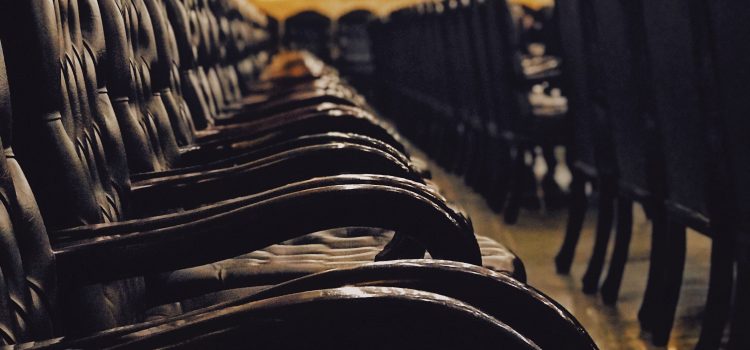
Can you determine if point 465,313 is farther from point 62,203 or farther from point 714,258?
point 714,258

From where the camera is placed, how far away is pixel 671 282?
219cm

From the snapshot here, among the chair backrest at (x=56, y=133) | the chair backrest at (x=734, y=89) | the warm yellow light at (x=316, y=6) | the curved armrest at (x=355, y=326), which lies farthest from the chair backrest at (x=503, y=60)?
the warm yellow light at (x=316, y=6)

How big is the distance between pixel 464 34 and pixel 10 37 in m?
3.66

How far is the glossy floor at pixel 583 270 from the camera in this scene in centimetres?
229

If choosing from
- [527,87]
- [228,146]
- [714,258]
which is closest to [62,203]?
[228,146]

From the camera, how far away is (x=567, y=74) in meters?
3.00

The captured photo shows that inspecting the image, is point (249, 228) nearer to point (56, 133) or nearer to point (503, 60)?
point (56, 133)

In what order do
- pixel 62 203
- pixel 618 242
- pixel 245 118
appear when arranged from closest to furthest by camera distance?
1. pixel 62 203
2. pixel 245 118
3. pixel 618 242

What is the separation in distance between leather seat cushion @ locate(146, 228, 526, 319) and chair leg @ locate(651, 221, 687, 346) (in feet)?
2.71

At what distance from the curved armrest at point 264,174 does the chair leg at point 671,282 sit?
1.03 meters

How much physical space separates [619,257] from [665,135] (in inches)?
20.8

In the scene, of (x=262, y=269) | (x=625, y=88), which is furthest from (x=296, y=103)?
(x=262, y=269)

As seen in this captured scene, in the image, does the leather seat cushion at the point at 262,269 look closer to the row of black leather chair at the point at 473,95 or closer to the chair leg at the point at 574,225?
the chair leg at the point at 574,225

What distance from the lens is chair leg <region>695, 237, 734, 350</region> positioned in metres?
1.93
